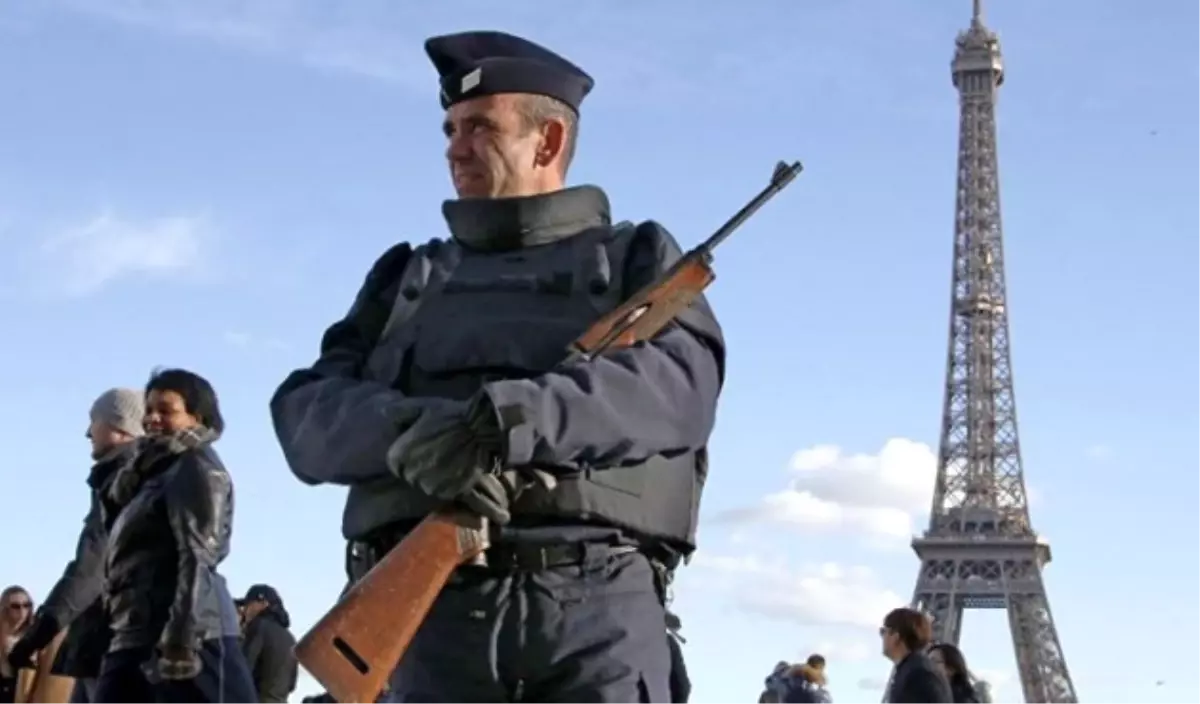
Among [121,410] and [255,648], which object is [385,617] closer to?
[121,410]

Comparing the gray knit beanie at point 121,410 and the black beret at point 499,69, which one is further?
the gray knit beanie at point 121,410

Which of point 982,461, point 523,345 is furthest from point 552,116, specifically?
point 982,461

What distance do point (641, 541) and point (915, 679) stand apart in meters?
7.20

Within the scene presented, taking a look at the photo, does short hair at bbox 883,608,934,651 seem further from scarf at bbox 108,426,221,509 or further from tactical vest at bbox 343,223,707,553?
tactical vest at bbox 343,223,707,553

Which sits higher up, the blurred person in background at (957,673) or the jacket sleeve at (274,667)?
the blurred person in background at (957,673)

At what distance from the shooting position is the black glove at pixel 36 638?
7.47m

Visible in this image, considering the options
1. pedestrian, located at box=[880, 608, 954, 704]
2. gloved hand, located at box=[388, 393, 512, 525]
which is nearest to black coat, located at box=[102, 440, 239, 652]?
gloved hand, located at box=[388, 393, 512, 525]

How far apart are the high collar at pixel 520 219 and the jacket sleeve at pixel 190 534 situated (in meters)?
2.94

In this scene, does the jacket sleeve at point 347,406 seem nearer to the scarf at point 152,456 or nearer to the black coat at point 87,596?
the scarf at point 152,456

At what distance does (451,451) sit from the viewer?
3.22m

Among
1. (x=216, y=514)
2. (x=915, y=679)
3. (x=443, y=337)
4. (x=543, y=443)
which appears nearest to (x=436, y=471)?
(x=543, y=443)

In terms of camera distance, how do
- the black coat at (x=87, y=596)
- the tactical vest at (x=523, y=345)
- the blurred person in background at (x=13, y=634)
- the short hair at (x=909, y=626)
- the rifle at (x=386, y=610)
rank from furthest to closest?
the short hair at (x=909, y=626) → the blurred person in background at (x=13, y=634) → the black coat at (x=87, y=596) → the tactical vest at (x=523, y=345) → the rifle at (x=386, y=610)

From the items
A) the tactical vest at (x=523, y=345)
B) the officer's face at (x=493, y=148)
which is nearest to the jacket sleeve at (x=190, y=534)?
the tactical vest at (x=523, y=345)

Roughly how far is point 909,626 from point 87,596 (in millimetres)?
4727
